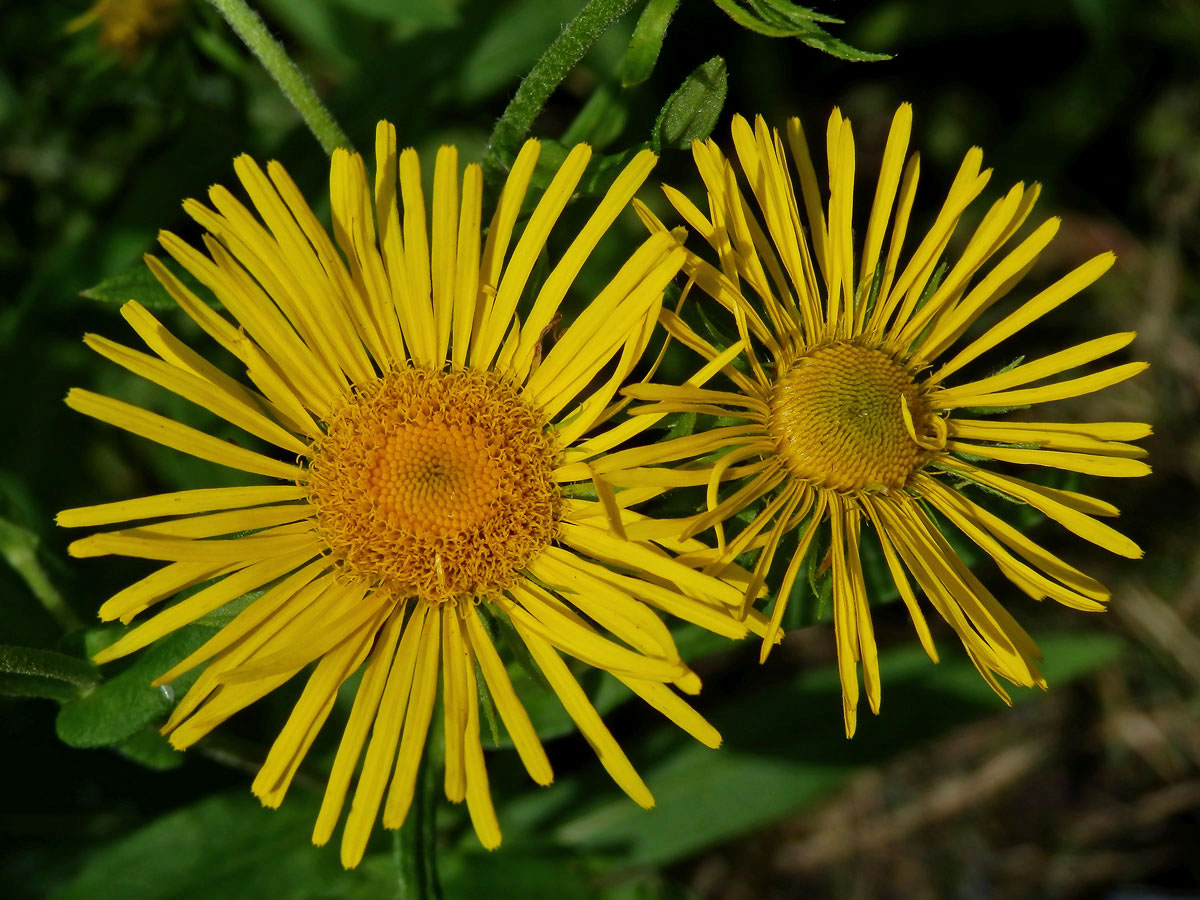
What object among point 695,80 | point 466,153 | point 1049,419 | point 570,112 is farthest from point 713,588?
point 570,112

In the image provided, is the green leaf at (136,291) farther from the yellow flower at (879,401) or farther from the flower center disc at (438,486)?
the yellow flower at (879,401)

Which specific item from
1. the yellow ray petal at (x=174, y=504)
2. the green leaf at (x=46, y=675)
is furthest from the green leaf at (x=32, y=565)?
the yellow ray petal at (x=174, y=504)

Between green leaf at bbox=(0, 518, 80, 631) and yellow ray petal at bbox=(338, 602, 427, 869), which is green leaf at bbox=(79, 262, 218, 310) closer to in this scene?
green leaf at bbox=(0, 518, 80, 631)

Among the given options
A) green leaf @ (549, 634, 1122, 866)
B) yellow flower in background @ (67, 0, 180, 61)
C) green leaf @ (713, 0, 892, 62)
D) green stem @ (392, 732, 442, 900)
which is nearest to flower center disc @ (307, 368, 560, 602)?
green stem @ (392, 732, 442, 900)

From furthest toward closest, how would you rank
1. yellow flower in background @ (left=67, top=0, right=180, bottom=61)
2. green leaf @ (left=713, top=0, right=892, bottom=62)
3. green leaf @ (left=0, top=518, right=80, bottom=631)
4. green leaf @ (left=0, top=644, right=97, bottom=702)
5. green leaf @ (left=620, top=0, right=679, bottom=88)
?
yellow flower in background @ (left=67, top=0, right=180, bottom=61) → green leaf @ (left=0, top=518, right=80, bottom=631) → green leaf @ (left=620, top=0, right=679, bottom=88) → green leaf @ (left=0, top=644, right=97, bottom=702) → green leaf @ (left=713, top=0, right=892, bottom=62)

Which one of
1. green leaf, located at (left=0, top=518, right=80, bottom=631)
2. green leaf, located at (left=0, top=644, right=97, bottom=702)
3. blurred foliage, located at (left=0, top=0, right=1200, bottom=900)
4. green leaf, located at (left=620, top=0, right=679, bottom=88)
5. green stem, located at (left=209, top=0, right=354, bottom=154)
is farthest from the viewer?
blurred foliage, located at (left=0, top=0, right=1200, bottom=900)

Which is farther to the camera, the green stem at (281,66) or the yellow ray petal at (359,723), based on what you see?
the green stem at (281,66)

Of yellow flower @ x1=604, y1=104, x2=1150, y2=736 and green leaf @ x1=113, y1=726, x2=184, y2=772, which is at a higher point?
yellow flower @ x1=604, y1=104, x2=1150, y2=736
